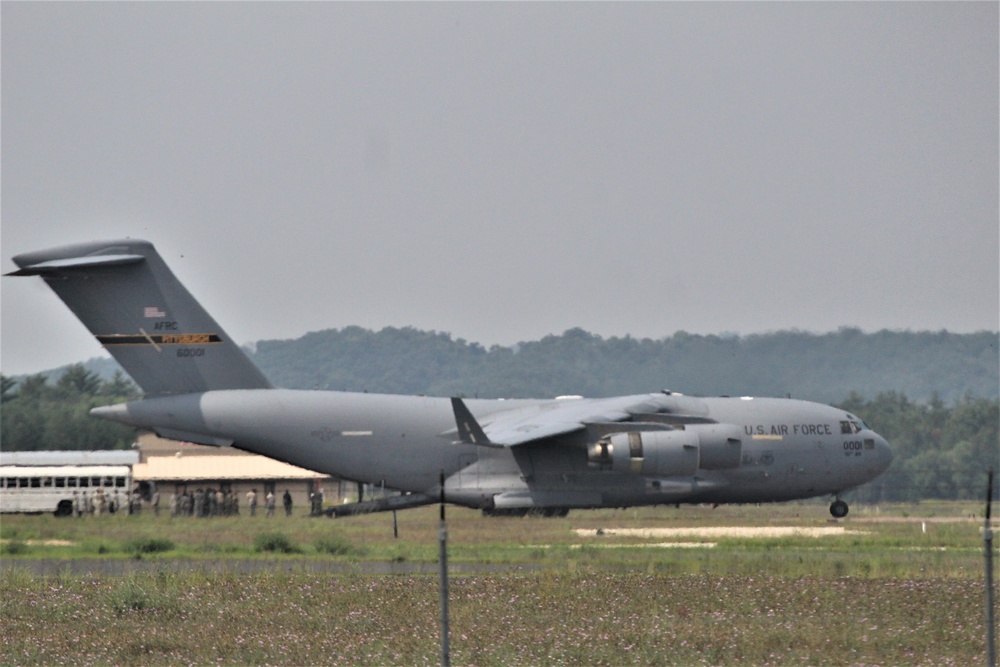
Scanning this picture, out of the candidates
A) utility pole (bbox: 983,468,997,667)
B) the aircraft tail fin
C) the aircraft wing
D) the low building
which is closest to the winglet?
the aircraft wing

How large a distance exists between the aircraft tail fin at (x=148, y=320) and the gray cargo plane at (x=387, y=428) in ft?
0.08

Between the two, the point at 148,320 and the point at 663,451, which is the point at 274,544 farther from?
the point at 663,451

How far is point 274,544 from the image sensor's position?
25.2 m

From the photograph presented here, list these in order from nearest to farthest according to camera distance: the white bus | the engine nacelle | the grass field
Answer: the grass field < the engine nacelle < the white bus

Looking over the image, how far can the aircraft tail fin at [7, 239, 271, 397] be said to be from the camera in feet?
95.9

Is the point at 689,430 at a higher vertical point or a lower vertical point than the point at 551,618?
higher

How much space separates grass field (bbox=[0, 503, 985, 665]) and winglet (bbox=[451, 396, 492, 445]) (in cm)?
218

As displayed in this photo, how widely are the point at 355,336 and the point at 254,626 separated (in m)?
130

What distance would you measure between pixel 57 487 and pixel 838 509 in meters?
28.9

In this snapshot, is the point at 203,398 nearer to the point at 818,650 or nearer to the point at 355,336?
the point at 818,650

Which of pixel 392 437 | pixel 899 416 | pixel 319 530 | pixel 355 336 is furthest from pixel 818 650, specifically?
pixel 355 336

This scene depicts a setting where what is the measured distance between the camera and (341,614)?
1564 centimetres

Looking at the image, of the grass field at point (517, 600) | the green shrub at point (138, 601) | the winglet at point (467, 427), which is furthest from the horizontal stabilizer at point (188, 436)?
the green shrub at point (138, 601)

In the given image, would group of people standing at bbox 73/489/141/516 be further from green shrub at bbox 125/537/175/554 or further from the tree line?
green shrub at bbox 125/537/175/554
